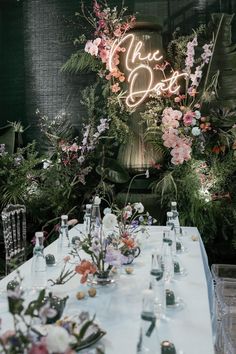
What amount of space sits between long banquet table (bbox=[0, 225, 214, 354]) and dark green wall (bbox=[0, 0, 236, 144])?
11.4 feet

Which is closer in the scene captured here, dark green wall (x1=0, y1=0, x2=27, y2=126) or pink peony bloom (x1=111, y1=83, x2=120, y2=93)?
pink peony bloom (x1=111, y1=83, x2=120, y2=93)

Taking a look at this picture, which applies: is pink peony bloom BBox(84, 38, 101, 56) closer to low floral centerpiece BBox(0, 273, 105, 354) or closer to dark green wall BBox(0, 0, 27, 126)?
dark green wall BBox(0, 0, 27, 126)

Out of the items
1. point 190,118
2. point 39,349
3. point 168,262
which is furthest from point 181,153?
point 39,349

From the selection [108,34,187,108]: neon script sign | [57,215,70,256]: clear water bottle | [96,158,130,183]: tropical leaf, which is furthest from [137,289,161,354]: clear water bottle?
[108,34,187,108]: neon script sign

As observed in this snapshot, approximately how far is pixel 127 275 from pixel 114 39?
321 centimetres

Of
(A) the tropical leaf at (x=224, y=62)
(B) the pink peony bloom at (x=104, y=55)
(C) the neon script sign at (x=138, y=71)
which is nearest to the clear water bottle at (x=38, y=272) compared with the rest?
(C) the neon script sign at (x=138, y=71)

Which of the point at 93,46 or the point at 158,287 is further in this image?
the point at 93,46

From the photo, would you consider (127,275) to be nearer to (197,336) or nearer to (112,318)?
(112,318)

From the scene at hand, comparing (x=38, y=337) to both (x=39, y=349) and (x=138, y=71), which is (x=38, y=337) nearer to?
(x=39, y=349)

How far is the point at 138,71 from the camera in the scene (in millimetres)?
4492

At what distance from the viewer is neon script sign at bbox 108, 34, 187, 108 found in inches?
175

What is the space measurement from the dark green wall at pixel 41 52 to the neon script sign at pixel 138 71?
745 mm

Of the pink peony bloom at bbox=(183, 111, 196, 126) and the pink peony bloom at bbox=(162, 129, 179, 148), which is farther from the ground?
the pink peony bloom at bbox=(183, 111, 196, 126)

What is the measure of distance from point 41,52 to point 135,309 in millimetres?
4383
